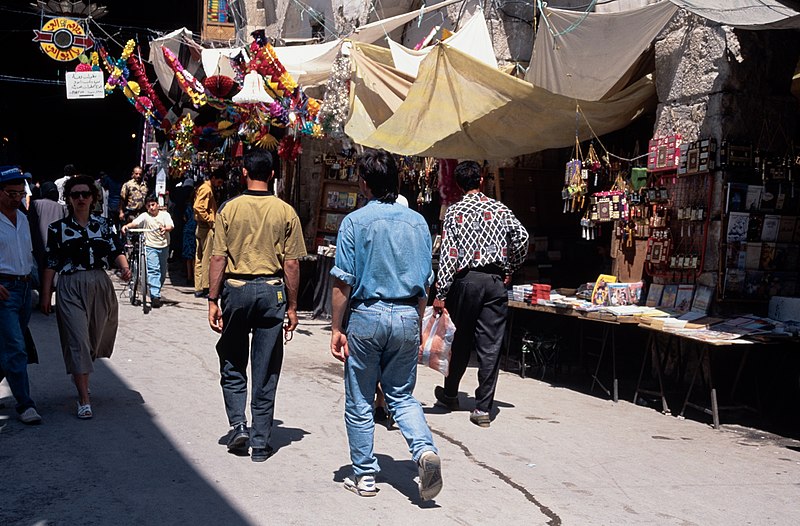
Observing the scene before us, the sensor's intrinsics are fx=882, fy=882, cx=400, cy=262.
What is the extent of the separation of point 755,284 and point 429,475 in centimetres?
434

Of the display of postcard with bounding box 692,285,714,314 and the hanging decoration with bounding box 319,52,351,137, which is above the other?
the hanging decoration with bounding box 319,52,351,137

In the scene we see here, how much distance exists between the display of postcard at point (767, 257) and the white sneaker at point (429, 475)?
4.35 metres

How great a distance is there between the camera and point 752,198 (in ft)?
24.7

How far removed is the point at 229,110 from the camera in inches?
511

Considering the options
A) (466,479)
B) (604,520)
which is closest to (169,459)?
(466,479)

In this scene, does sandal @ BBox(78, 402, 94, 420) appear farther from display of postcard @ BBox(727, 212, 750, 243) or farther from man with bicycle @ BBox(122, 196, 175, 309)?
man with bicycle @ BBox(122, 196, 175, 309)

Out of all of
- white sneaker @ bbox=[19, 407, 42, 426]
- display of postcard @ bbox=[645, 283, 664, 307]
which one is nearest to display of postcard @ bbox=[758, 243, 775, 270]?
display of postcard @ bbox=[645, 283, 664, 307]

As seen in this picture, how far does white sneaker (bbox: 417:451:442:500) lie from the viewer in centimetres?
451

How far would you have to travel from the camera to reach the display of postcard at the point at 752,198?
751cm

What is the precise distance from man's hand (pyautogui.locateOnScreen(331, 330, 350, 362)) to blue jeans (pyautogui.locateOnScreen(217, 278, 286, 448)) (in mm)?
742

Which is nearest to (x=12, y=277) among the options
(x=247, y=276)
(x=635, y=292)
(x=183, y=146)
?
(x=247, y=276)

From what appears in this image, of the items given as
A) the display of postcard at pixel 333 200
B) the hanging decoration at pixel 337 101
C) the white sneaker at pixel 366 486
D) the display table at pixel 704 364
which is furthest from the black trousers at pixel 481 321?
the display of postcard at pixel 333 200

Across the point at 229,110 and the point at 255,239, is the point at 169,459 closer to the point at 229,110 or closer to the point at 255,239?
the point at 255,239

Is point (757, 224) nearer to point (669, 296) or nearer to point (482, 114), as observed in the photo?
point (669, 296)
